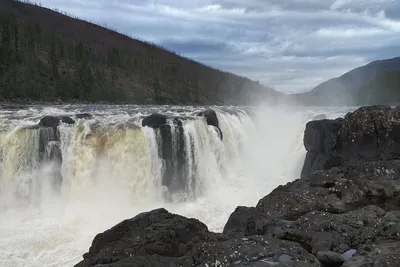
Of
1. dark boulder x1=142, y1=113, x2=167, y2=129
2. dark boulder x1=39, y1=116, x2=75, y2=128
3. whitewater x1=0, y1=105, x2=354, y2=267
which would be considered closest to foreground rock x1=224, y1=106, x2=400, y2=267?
whitewater x1=0, y1=105, x2=354, y2=267

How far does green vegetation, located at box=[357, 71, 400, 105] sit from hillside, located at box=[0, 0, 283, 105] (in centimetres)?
3236

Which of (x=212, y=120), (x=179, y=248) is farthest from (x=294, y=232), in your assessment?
(x=212, y=120)

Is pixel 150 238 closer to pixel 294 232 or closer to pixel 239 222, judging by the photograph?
pixel 294 232

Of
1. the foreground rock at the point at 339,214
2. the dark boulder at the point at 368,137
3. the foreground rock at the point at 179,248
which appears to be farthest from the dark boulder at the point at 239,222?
the dark boulder at the point at 368,137

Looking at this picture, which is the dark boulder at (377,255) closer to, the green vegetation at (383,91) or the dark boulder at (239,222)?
the dark boulder at (239,222)

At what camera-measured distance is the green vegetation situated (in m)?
Result: 75.9

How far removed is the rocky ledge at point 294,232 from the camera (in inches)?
204

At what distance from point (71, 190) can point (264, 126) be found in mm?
17341

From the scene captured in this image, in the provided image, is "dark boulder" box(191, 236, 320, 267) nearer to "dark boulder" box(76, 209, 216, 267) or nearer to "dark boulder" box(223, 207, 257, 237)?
"dark boulder" box(76, 209, 216, 267)

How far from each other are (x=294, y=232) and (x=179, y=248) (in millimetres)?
1990

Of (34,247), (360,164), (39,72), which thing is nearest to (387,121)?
(360,164)

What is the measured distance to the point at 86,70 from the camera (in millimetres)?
63031

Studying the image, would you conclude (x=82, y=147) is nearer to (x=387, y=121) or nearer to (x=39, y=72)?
(x=387, y=121)

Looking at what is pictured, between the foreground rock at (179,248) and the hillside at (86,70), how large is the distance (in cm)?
3595
